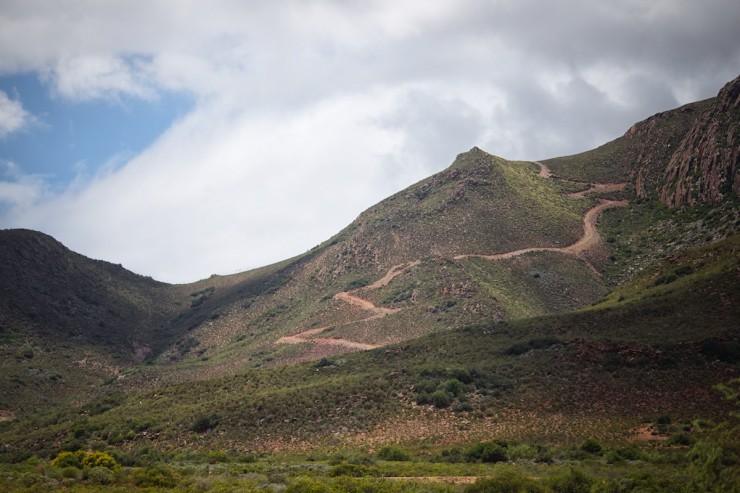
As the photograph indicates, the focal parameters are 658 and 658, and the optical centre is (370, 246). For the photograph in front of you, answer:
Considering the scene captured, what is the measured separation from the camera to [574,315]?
56.4 meters

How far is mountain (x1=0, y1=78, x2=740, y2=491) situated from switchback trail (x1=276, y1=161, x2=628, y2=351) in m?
0.40

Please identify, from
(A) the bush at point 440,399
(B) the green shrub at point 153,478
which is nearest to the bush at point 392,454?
(A) the bush at point 440,399

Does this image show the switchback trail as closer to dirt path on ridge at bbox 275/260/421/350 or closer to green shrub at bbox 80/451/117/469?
dirt path on ridge at bbox 275/260/421/350

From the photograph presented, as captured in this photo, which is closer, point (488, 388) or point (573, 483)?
point (573, 483)

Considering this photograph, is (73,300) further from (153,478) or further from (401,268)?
(153,478)

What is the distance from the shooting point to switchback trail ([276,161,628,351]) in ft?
253

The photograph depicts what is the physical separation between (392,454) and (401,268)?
5407 centimetres

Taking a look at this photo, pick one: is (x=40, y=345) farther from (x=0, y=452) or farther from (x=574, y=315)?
(x=574, y=315)

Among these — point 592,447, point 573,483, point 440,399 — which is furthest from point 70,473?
point 592,447

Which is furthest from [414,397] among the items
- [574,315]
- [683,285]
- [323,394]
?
[683,285]

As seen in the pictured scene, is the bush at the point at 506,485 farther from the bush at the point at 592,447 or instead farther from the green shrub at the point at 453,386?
the green shrub at the point at 453,386

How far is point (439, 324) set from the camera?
234 feet

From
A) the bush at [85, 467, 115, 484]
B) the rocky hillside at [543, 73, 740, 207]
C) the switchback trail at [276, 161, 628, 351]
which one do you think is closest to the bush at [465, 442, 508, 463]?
the bush at [85, 467, 115, 484]

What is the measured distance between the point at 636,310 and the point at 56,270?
3485 inches
